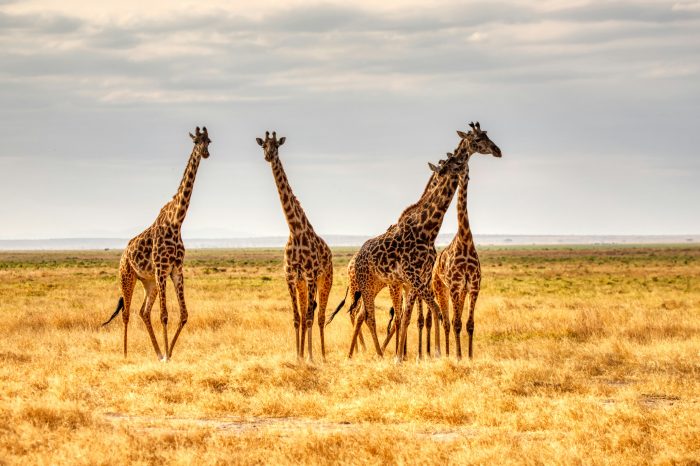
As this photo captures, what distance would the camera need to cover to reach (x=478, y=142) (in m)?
16.2

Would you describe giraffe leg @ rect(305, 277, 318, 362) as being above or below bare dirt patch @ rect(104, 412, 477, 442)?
above

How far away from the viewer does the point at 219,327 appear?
22.7 m

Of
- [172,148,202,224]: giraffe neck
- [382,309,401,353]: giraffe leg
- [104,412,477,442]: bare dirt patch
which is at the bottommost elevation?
Answer: [104,412,477,442]: bare dirt patch

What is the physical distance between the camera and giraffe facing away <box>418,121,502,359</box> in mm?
15664

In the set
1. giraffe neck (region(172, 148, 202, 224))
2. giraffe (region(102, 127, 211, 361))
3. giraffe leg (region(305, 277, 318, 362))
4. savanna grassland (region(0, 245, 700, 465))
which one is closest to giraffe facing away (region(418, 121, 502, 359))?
savanna grassland (region(0, 245, 700, 465))

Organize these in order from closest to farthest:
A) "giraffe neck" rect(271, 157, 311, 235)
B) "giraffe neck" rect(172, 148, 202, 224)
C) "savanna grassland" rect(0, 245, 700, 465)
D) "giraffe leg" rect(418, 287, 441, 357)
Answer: "savanna grassland" rect(0, 245, 700, 465) → "giraffe leg" rect(418, 287, 441, 357) → "giraffe neck" rect(271, 157, 311, 235) → "giraffe neck" rect(172, 148, 202, 224)

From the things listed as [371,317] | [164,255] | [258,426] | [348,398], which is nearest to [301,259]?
[371,317]

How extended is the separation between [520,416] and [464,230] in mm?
5209

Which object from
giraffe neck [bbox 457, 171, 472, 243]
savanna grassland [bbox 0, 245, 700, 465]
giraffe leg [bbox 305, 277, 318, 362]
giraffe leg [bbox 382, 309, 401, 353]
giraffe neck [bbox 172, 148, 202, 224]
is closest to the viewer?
savanna grassland [bbox 0, 245, 700, 465]

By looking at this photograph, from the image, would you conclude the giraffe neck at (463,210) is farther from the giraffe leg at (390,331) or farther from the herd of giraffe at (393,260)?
the giraffe leg at (390,331)

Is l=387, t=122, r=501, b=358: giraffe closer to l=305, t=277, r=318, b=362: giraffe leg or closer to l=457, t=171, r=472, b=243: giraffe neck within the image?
l=457, t=171, r=472, b=243: giraffe neck

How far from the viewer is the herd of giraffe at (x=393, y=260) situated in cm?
1569

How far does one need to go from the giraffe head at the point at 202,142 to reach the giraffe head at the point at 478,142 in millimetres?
4657

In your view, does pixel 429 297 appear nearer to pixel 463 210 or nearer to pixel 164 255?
pixel 463 210
